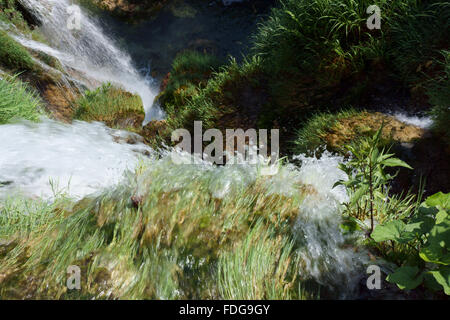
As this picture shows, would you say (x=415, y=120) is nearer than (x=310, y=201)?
No

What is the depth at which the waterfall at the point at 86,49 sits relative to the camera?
804cm

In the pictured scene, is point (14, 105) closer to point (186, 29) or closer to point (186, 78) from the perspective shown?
point (186, 78)

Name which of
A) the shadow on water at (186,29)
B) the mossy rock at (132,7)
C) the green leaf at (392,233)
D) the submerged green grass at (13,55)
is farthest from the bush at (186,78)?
the green leaf at (392,233)

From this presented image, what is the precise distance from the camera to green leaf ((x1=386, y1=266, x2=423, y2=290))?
A: 1.63m

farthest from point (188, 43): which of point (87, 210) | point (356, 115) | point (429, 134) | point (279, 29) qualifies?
point (87, 210)

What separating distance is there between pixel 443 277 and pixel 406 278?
0.56 feet

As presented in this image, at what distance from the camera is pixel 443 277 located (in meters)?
1.54

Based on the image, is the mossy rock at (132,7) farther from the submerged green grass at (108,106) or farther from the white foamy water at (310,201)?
the white foamy water at (310,201)

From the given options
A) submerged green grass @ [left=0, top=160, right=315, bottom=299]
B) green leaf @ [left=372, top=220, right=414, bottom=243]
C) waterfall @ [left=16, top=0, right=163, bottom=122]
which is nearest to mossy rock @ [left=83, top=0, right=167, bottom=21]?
waterfall @ [left=16, top=0, right=163, bottom=122]

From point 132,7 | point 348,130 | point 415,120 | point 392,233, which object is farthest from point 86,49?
point 392,233

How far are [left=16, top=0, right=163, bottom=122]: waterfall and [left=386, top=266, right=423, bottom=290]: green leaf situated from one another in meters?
6.29

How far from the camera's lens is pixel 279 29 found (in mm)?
5270

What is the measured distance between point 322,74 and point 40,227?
4.18m
